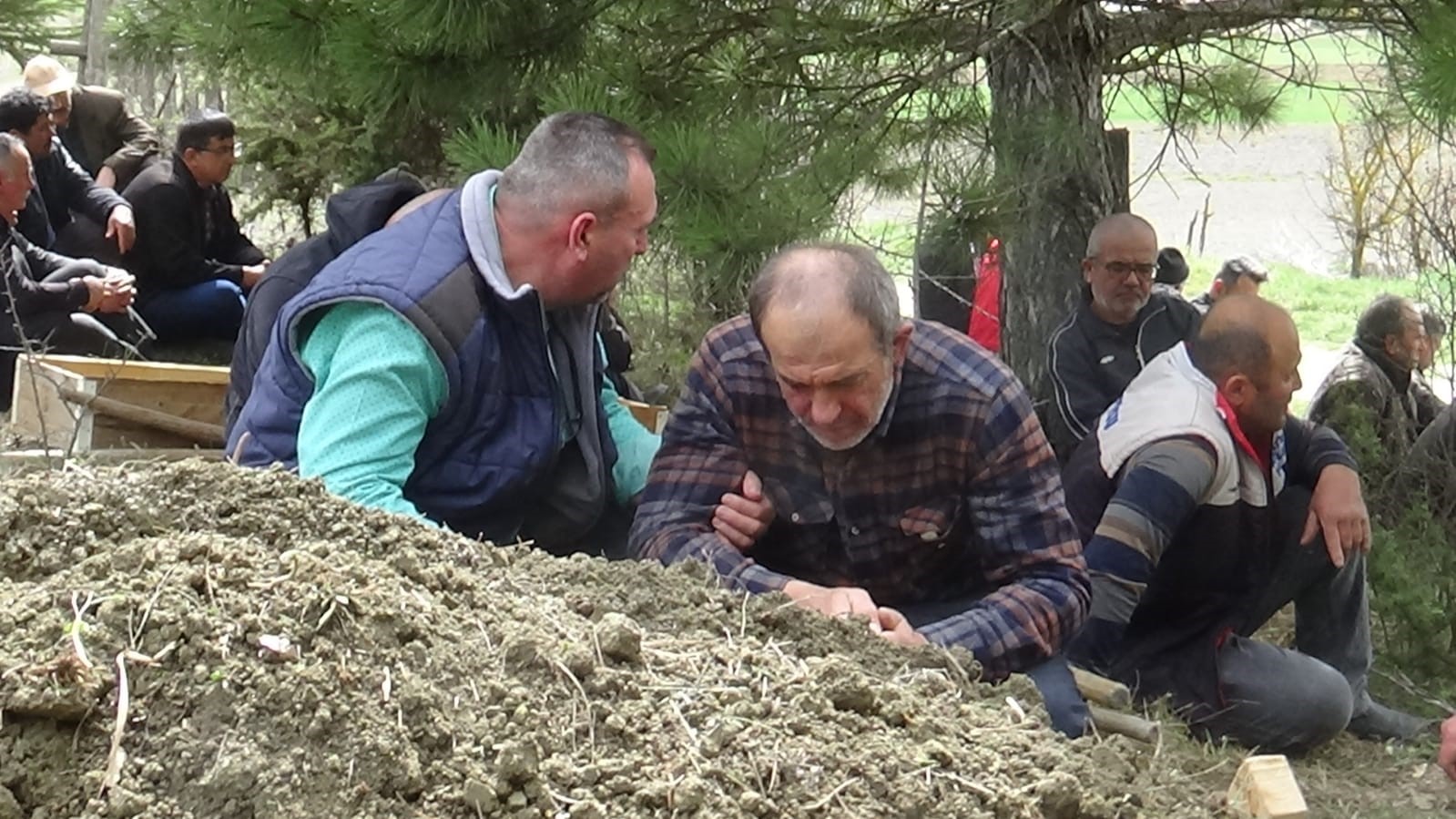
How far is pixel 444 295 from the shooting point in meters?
2.88

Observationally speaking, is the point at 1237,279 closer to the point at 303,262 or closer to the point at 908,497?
the point at 908,497

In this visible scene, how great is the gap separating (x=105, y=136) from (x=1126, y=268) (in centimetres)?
560

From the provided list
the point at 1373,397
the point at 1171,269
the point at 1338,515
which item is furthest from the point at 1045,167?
the point at 1171,269

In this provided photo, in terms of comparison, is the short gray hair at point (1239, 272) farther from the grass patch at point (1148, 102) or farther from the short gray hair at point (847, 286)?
the short gray hair at point (847, 286)

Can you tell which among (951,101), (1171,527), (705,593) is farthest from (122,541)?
(951,101)

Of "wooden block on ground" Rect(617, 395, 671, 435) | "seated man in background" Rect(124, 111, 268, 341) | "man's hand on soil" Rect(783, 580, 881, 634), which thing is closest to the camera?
"man's hand on soil" Rect(783, 580, 881, 634)

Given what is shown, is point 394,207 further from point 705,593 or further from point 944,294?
point 944,294

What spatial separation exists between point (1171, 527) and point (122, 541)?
2.35 m

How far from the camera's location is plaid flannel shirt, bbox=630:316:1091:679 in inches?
111

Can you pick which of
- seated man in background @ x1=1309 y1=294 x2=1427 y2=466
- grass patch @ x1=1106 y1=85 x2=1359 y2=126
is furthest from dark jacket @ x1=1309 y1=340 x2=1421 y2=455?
grass patch @ x1=1106 y1=85 x2=1359 y2=126

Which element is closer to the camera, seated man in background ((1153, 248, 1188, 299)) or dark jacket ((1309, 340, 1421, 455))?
dark jacket ((1309, 340, 1421, 455))

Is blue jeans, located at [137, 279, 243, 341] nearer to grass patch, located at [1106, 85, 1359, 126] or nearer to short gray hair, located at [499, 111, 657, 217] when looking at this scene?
grass patch, located at [1106, 85, 1359, 126]

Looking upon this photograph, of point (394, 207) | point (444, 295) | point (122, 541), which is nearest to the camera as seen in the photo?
point (122, 541)

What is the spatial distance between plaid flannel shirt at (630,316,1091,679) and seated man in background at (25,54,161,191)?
5750 millimetres
